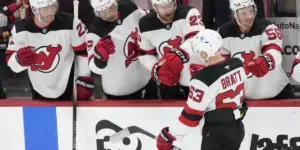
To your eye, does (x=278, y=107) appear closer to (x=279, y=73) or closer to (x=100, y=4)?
(x=279, y=73)

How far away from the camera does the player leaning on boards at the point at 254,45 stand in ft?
11.6

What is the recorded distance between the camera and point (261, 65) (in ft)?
11.1

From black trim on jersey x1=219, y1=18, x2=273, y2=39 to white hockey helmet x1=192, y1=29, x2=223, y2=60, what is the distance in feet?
2.06

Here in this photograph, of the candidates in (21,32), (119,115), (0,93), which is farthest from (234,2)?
(0,93)

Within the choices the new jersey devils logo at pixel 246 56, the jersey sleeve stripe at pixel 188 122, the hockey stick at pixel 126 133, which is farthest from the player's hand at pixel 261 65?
the hockey stick at pixel 126 133

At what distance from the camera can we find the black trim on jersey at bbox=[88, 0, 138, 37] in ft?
12.4

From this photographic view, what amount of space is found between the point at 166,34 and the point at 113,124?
605mm

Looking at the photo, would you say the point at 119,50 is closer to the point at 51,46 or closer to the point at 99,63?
the point at 99,63

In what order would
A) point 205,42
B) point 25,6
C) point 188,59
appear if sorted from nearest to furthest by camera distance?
point 205,42, point 188,59, point 25,6

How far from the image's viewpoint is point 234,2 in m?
3.54

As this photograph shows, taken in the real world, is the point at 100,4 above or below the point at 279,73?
above

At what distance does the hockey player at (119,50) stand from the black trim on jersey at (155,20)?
0.10 m

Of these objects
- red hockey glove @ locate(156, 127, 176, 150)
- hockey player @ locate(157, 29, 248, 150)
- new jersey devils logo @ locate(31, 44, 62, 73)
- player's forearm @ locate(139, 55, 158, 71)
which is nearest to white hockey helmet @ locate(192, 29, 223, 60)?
hockey player @ locate(157, 29, 248, 150)

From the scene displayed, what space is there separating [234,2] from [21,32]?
1.26m
